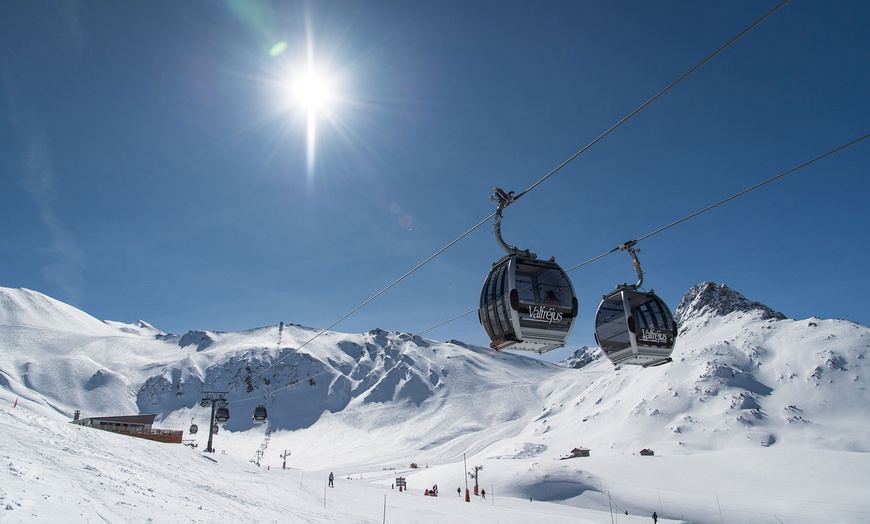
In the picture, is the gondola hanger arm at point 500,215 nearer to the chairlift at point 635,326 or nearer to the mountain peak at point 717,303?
the chairlift at point 635,326

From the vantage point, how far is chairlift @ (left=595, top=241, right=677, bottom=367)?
48.5 ft

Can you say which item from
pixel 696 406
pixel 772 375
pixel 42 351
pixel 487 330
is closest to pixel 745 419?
pixel 696 406

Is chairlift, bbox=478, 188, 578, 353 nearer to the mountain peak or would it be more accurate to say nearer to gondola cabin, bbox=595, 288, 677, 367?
gondola cabin, bbox=595, 288, 677, 367

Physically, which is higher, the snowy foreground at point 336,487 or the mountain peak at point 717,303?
the mountain peak at point 717,303

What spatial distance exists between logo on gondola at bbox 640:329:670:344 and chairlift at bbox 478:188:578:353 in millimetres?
3184

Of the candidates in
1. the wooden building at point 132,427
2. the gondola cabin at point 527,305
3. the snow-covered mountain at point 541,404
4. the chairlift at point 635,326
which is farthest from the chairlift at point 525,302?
the wooden building at point 132,427

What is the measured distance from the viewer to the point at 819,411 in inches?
3907

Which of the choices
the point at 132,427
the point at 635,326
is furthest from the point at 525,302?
the point at 132,427

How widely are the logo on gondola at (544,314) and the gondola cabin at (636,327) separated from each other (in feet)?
10.8

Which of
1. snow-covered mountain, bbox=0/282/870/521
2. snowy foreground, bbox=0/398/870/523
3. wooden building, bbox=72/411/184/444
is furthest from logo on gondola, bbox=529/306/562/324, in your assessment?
wooden building, bbox=72/411/184/444

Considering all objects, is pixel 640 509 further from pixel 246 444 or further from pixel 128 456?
pixel 246 444

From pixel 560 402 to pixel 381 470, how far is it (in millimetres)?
70419

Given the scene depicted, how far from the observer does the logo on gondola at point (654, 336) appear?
48.5 feet

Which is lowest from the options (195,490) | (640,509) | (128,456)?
(640,509)
